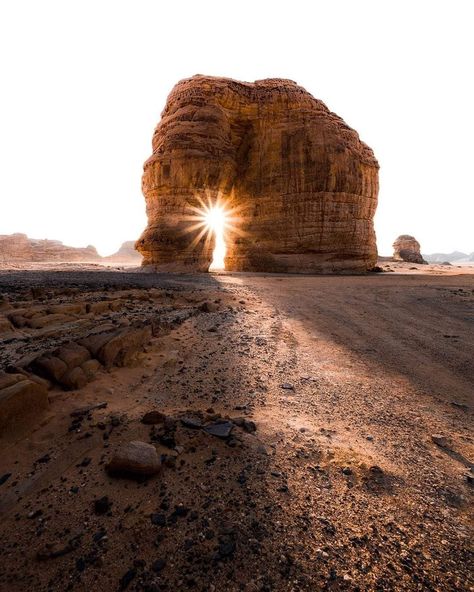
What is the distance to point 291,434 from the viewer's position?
7.70 ft

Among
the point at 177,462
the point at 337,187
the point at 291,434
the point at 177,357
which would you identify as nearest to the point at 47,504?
the point at 177,462

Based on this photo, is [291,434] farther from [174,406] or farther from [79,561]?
[79,561]

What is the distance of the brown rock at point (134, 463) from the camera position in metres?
1.87

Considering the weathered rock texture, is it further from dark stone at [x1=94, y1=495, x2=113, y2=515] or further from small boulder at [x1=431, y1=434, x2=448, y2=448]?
dark stone at [x1=94, y1=495, x2=113, y2=515]

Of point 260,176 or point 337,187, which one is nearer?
point 337,187

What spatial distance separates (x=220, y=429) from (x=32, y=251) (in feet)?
181

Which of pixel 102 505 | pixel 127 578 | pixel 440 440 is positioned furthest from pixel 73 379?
pixel 440 440

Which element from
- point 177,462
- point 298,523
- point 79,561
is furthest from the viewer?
point 177,462

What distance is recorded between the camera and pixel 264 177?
20.2 metres

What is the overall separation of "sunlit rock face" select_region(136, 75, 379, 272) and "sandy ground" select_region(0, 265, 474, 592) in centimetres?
1513

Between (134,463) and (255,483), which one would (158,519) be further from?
(255,483)

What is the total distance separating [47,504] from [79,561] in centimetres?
47

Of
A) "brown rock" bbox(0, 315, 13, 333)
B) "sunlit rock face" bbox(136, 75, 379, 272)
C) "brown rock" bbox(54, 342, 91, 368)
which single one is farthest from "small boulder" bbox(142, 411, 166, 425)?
"sunlit rock face" bbox(136, 75, 379, 272)

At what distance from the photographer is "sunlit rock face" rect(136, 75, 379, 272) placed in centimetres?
1802
